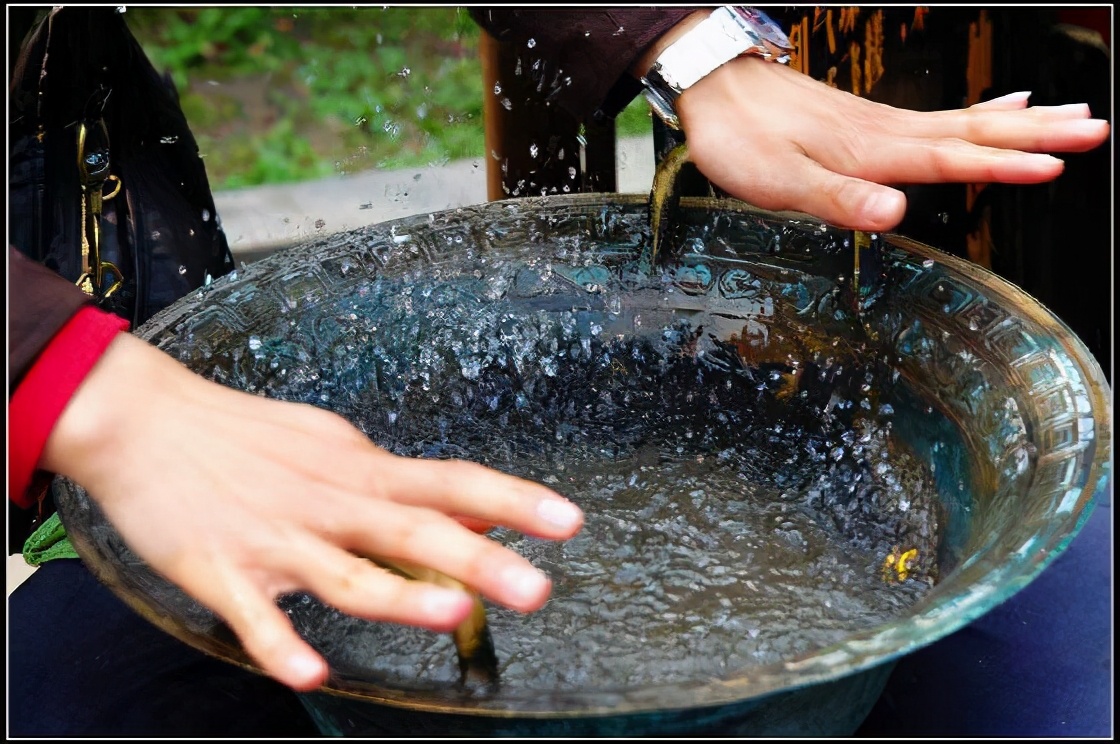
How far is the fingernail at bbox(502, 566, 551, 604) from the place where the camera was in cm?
55

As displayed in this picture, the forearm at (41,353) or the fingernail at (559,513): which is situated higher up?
the forearm at (41,353)

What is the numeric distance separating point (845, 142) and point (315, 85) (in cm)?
344

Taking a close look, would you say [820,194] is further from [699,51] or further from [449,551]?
[449,551]

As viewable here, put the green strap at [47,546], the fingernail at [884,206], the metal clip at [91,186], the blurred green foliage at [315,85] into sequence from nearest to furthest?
the fingernail at [884,206] < the green strap at [47,546] < the metal clip at [91,186] < the blurred green foliage at [315,85]

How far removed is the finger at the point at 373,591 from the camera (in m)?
0.55

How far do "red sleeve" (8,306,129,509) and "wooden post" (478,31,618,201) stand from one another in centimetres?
119

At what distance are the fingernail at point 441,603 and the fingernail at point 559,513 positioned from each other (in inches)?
2.9

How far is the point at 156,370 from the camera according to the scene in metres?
0.69

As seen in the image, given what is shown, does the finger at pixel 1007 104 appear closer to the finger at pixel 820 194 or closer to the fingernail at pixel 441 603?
the finger at pixel 820 194

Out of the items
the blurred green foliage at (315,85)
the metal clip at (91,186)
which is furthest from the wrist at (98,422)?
the blurred green foliage at (315,85)

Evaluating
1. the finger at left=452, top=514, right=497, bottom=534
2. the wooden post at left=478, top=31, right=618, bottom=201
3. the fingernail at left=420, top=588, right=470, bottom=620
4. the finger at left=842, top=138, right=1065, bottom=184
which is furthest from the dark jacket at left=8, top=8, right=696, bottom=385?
the fingernail at left=420, top=588, right=470, bottom=620

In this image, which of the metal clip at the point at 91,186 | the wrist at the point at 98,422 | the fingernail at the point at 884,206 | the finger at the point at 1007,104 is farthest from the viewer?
the metal clip at the point at 91,186

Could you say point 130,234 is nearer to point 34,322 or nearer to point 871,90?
point 34,322

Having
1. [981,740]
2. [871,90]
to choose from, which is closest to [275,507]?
[981,740]
